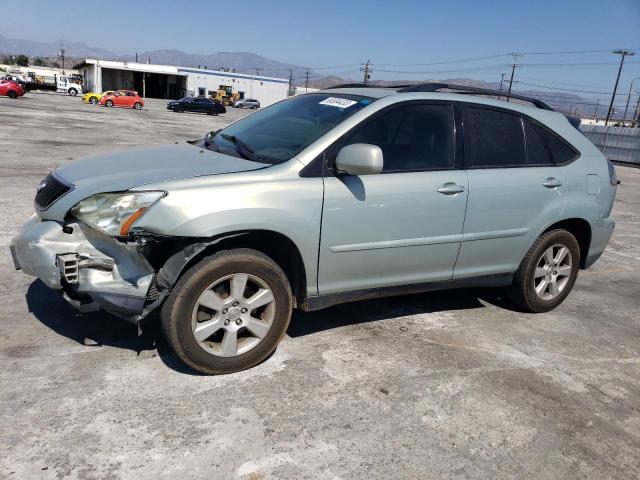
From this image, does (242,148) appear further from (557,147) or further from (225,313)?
(557,147)

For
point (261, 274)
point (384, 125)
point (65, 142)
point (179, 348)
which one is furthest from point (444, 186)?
point (65, 142)

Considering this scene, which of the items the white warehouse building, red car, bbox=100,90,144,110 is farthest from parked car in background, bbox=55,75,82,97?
red car, bbox=100,90,144,110

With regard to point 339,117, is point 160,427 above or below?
below

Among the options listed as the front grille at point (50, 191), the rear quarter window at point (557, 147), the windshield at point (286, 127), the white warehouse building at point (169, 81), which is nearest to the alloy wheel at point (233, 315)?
the windshield at point (286, 127)

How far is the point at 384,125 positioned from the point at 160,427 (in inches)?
92.6

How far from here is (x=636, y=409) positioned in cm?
330

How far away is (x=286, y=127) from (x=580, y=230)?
111 inches

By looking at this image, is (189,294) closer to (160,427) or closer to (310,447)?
(160,427)

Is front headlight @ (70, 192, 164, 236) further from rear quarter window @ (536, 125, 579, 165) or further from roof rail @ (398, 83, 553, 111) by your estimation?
rear quarter window @ (536, 125, 579, 165)

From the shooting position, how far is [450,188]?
3775 mm

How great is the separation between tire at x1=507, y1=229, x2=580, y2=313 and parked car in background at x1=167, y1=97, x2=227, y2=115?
138 feet

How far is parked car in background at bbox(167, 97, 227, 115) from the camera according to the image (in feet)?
142

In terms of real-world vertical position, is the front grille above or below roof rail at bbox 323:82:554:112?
below

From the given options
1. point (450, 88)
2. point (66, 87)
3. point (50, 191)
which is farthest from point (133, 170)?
point (66, 87)
